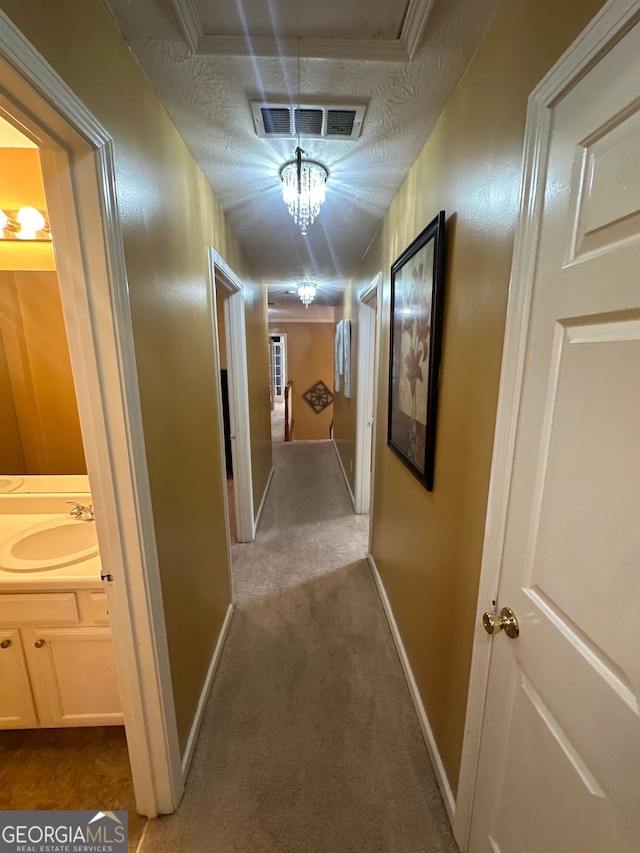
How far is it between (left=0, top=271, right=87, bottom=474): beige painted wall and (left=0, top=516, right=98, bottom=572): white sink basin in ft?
0.89

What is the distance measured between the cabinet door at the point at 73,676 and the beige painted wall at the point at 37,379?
2.38ft

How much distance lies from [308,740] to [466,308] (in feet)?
5.83

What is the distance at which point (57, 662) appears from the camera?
1.26 metres

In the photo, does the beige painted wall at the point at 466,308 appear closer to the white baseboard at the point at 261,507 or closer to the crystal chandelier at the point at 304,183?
the crystal chandelier at the point at 304,183

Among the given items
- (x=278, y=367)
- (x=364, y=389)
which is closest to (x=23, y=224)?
(x=364, y=389)

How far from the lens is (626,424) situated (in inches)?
20.8

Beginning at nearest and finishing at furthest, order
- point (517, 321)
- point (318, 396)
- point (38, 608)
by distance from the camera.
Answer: point (517, 321), point (38, 608), point (318, 396)

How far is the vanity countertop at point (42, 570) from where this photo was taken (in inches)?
46.3

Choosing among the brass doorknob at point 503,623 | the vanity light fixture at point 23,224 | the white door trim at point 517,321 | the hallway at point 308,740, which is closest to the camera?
the white door trim at point 517,321

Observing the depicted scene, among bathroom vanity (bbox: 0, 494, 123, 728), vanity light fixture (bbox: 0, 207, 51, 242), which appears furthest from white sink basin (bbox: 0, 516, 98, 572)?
vanity light fixture (bbox: 0, 207, 51, 242)

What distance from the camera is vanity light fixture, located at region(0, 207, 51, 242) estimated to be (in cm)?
143

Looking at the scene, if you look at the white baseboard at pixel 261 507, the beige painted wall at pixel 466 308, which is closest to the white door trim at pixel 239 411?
the white baseboard at pixel 261 507

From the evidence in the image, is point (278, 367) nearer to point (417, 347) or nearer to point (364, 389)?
point (364, 389)

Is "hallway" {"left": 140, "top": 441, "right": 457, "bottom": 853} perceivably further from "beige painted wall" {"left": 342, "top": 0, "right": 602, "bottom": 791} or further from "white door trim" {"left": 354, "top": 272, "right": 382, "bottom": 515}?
"white door trim" {"left": 354, "top": 272, "right": 382, "bottom": 515}
